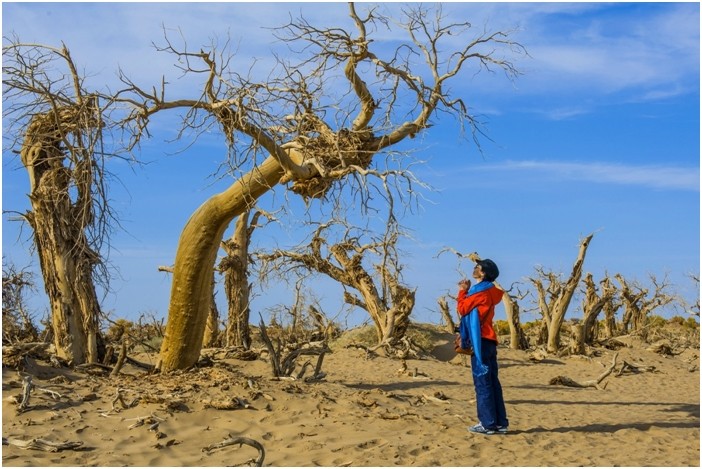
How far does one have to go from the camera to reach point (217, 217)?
1179 cm

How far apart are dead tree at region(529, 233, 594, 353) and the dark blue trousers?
12.5 m

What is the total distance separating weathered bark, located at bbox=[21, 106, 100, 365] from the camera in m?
12.3

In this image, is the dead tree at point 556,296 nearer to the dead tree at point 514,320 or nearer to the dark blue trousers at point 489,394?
the dead tree at point 514,320

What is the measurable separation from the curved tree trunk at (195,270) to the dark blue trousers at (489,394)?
3.89 meters

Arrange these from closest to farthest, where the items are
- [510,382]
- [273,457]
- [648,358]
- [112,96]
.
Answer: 1. [273,457]
2. [112,96]
3. [510,382]
4. [648,358]

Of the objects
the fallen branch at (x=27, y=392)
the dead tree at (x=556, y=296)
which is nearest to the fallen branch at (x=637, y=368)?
the dead tree at (x=556, y=296)

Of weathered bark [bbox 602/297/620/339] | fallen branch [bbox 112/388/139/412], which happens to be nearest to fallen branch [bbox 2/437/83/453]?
fallen branch [bbox 112/388/139/412]

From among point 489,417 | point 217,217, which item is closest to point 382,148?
point 217,217

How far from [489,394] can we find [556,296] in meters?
13.5

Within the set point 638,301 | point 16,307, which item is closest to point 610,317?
point 638,301

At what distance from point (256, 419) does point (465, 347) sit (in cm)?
250

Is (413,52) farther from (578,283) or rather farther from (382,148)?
(578,283)

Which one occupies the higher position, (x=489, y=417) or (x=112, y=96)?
(x=112, y=96)

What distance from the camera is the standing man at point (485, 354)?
9.10 metres
